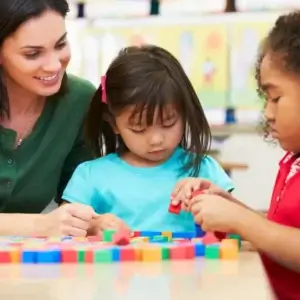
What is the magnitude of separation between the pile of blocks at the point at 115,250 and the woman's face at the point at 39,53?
1.80ft

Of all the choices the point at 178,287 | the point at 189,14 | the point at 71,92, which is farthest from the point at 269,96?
the point at 189,14

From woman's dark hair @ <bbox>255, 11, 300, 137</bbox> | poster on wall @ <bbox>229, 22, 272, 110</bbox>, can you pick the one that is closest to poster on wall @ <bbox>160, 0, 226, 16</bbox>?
poster on wall @ <bbox>229, 22, 272, 110</bbox>

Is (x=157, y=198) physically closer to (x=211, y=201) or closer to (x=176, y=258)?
(x=211, y=201)

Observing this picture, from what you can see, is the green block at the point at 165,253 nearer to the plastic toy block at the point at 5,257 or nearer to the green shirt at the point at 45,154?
the plastic toy block at the point at 5,257

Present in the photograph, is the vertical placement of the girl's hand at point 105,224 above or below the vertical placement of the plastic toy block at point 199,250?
below

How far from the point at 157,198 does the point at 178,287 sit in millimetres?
632

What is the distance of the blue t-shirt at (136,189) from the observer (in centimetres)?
136

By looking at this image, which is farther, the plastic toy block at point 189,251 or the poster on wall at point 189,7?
the poster on wall at point 189,7

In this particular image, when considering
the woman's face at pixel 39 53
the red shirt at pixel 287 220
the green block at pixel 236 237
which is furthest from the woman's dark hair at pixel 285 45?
the woman's face at pixel 39 53

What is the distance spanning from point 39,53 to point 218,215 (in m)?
0.65

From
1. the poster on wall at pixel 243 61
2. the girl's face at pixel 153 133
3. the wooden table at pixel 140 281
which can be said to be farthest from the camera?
the poster on wall at pixel 243 61

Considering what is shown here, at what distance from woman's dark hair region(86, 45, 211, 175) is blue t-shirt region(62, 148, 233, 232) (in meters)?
0.04

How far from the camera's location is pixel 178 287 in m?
0.75

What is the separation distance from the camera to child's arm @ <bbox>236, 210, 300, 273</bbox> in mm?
1020
